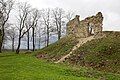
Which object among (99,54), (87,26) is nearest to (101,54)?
(99,54)

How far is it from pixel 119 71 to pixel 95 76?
12.1ft

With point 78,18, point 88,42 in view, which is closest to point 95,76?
point 88,42

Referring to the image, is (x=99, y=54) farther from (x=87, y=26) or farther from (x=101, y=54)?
(x=87, y=26)

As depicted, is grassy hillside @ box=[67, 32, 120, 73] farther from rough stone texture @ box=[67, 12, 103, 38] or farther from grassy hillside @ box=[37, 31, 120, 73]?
rough stone texture @ box=[67, 12, 103, 38]

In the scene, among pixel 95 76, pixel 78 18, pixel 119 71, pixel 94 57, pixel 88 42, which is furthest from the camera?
pixel 78 18

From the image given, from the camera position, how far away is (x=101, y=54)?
34.3m

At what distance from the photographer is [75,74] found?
1032 inches

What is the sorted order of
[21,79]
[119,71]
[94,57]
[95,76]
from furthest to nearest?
[94,57] → [119,71] → [95,76] → [21,79]

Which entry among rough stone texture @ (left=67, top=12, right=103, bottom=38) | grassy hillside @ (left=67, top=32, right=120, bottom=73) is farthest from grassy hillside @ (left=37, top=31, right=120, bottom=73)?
rough stone texture @ (left=67, top=12, right=103, bottom=38)

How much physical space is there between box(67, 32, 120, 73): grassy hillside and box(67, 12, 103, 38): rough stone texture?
288 centimetres

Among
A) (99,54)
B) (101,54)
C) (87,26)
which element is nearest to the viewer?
(101,54)

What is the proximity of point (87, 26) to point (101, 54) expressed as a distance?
14.0m

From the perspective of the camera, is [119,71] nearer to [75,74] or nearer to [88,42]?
[75,74]

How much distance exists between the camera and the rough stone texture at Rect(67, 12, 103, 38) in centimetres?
4418
